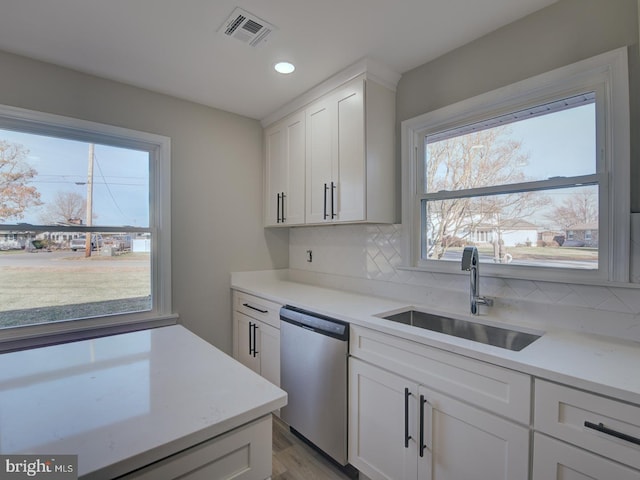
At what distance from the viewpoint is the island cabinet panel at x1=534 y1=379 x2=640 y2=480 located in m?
0.95

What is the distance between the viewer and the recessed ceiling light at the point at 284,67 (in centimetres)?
211

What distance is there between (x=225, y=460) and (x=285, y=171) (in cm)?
230

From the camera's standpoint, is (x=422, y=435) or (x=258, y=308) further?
(x=258, y=308)

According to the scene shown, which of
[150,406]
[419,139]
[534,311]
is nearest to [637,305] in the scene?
[534,311]

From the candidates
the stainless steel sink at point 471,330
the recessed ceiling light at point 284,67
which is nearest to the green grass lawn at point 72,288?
the recessed ceiling light at point 284,67

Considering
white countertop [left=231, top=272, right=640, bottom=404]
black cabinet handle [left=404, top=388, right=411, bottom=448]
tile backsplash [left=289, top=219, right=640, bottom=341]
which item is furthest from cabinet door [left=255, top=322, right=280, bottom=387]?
black cabinet handle [left=404, top=388, right=411, bottom=448]

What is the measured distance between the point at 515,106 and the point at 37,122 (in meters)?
2.89

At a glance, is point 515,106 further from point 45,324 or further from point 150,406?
point 45,324

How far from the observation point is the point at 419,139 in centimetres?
219

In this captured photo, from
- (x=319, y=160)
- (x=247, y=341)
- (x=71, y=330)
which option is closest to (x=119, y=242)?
(x=71, y=330)

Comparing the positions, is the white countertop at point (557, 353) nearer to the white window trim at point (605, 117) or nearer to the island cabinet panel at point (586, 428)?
the island cabinet panel at point (586, 428)

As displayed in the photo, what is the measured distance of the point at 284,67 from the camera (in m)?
2.14

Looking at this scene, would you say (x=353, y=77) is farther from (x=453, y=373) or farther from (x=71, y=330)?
(x=71, y=330)

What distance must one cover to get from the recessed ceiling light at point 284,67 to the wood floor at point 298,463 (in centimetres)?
251
